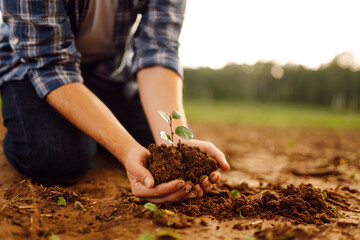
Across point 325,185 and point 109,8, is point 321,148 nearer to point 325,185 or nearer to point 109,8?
point 325,185

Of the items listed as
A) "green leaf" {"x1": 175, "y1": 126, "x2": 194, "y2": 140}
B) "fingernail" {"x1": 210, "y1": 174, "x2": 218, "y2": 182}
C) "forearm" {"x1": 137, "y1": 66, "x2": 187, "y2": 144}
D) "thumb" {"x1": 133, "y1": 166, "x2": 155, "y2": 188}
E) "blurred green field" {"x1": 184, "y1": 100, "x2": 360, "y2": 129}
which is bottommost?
"blurred green field" {"x1": 184, "y1": 100, "x2": 360, "y2": 129}

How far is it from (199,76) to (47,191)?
48.0 m

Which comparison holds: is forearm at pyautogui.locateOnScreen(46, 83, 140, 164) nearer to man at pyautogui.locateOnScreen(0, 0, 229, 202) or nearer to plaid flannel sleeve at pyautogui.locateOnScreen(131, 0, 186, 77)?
man at pyautogui.locateOnScreen(0, 0, 229, 202)

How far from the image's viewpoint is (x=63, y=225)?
4.82 ft

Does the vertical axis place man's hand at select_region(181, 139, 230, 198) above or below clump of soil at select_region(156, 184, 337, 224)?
above

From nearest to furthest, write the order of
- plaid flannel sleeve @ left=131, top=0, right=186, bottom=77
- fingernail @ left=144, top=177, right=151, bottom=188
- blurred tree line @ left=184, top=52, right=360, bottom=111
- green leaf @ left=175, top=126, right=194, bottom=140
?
fingernail @ left=144, top=177, right=151, bottom=188
green leaf @ left=175, top=126, right=194, bottom=140
plaid flannel sleeve @ left=131, top=0, right=186, bottom=77
blurred tree line @ left=184, top=52, right=360, bottom=111

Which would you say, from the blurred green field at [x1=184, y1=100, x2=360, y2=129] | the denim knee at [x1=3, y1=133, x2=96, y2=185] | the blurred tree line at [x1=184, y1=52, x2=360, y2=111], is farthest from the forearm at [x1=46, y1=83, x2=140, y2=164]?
the blurred tree line at [x1=184, y1=52, x2=360, y2=111]

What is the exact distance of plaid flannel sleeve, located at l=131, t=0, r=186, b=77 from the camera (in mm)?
2449

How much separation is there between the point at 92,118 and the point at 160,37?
0.97 metres

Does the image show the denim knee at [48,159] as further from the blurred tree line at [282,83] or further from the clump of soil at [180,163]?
the blurred tree line at [282,83]

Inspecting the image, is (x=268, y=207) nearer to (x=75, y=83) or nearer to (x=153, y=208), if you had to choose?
(x=153, y=208)

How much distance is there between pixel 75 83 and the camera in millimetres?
2113

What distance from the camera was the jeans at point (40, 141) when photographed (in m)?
2.25

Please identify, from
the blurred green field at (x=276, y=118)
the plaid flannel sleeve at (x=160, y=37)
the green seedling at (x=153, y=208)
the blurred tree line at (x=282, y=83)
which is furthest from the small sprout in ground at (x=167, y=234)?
the blurred tree line at (x=282, y=83)
